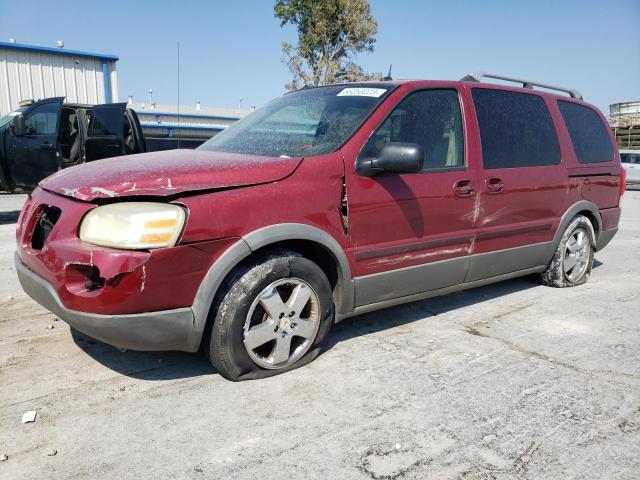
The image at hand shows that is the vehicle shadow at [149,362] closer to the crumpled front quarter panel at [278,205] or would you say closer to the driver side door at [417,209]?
the crumpled front quarter panel at [278,205]

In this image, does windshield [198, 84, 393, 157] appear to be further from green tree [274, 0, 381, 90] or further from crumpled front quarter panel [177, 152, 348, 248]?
green tree [274, 0, 381, 90]

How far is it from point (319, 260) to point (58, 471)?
1640mm

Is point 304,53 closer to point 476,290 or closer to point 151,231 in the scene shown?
point 476,290

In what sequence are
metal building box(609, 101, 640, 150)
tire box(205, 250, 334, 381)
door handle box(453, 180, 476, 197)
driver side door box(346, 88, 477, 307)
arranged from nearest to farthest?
tire box(205, 250, 334, 381) < driver side door box(346, 88, 477, 307) < door handle box(453, 180, 476, 197) < metal building box(609, 101, 640, 150)

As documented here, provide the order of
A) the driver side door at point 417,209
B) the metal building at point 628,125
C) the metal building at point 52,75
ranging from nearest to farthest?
1. the driver side door at point 417,209
2. the metal building at point 52,75
3. the metal building at point 628,125

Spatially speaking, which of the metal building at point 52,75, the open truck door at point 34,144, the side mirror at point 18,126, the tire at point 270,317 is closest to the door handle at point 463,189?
the tire at point 270,317

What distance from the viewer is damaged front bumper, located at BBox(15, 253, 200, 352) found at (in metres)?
2.42

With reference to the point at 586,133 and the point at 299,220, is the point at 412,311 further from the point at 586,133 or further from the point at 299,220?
the point at 586,133

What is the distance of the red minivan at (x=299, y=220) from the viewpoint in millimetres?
2434

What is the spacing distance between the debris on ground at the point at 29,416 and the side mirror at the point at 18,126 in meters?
7.25

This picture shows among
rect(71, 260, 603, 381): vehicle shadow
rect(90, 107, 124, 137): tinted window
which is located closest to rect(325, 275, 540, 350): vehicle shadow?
rect(71, 260, 603, 381): vehicle shadow

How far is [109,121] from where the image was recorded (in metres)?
8.48

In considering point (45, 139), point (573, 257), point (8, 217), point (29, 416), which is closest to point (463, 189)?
point (573, 257)

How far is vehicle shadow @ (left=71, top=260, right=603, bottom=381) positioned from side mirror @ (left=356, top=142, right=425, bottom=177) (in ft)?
3.68
